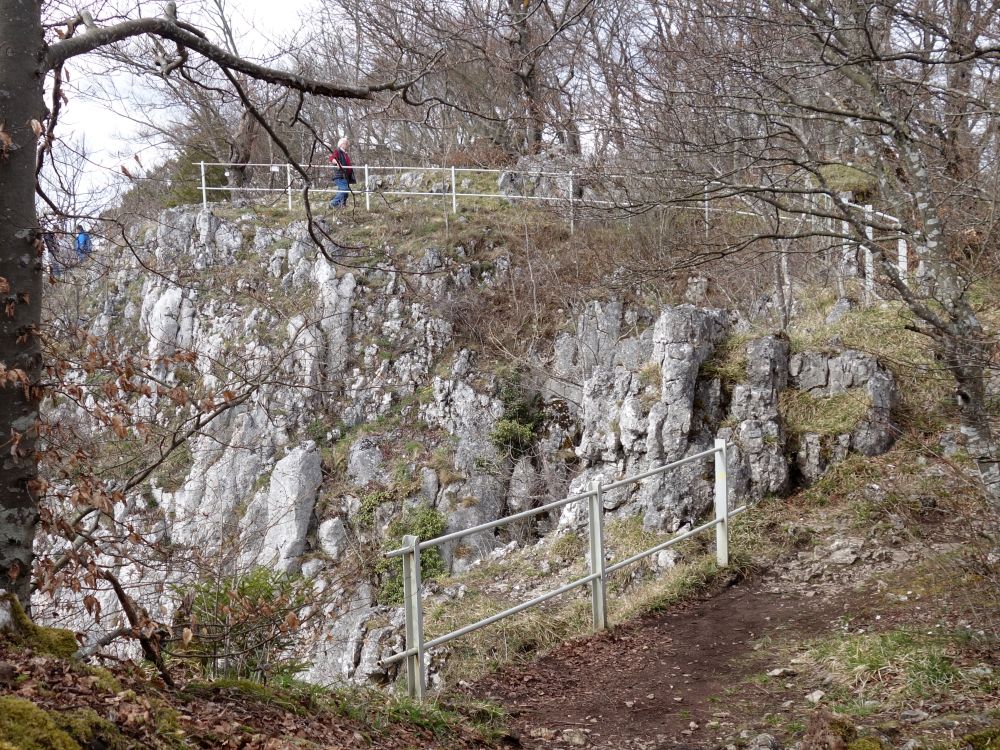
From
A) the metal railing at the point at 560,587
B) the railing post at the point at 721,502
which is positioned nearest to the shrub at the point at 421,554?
the railing post at the point at 721,502

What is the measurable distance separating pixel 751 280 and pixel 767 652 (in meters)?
10.3

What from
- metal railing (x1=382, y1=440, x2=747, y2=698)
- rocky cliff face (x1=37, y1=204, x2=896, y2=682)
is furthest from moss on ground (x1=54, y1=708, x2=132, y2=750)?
rocky cliff face (x1=37, y1=204, x2=896, y2=682)

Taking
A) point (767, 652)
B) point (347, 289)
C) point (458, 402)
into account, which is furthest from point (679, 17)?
point (347, 289)

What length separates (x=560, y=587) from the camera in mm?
6570

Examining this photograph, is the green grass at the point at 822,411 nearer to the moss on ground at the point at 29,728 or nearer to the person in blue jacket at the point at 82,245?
the person in blue jacket at the point at 82,245

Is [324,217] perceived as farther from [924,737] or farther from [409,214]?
[924,737]

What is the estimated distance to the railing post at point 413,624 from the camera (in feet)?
15.6

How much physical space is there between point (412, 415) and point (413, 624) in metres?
12.5

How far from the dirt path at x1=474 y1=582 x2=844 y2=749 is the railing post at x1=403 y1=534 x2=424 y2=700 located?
2.18 feet

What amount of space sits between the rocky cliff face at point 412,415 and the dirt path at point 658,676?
1979mm

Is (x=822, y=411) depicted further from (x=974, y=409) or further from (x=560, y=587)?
(x=560, y=587)

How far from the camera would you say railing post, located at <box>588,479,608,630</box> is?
6.20 meters

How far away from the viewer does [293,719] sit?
3.73 meters

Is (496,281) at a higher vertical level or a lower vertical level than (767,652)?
higher
